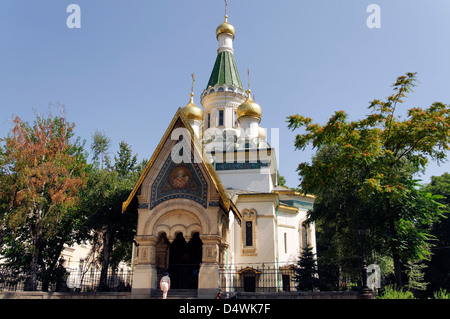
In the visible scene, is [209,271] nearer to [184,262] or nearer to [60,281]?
[184,262]

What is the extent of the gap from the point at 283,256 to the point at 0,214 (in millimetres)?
14909

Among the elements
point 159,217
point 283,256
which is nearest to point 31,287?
point 159,217

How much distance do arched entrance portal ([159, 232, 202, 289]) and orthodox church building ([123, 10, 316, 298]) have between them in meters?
0.04

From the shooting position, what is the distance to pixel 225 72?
27844 mm

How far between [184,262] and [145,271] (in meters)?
3.03

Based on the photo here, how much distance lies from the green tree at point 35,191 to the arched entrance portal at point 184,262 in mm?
5332

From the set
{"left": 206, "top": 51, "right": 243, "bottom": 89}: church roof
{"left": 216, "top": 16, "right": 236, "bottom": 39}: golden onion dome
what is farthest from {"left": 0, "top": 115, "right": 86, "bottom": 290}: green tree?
{"left": 216, "top": 16, "right": 236, "bottom": 39}: golden onion dome

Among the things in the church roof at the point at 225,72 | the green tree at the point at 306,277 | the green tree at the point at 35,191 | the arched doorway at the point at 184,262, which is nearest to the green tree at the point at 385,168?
the green tree at the point at 306,277

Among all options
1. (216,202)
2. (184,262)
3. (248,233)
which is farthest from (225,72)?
(216,202)

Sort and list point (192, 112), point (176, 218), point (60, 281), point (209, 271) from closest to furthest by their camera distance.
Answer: point (209, 271) → point (176, 218) → point (60, 281) → point (192, 112)
